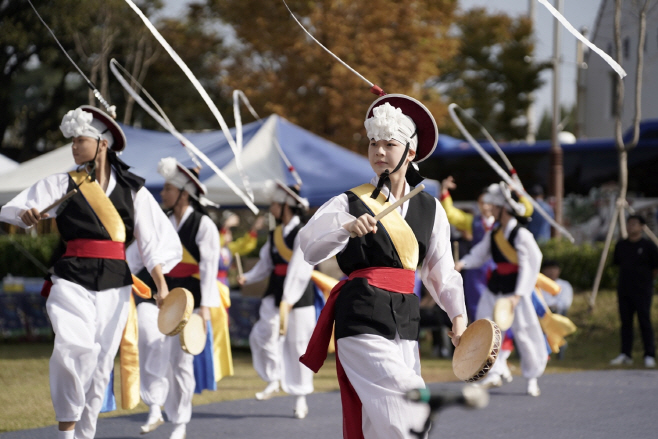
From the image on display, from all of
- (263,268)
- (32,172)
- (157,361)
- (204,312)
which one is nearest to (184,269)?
(204,312)

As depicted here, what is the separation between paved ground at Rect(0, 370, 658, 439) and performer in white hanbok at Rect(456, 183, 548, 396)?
1.01 feet

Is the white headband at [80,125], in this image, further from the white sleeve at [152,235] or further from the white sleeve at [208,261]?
the white sleeve at [208,261]

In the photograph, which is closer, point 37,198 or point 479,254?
point 37,198

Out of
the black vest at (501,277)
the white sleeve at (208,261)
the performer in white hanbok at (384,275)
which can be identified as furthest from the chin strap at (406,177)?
the black vest at (501,277)

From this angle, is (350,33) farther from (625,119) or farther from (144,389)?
(144,389)

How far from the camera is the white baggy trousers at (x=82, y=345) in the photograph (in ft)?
15.7

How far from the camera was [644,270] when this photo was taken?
1034 cm

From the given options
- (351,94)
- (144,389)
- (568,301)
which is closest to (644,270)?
(568,301)

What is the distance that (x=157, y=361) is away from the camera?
6566mm

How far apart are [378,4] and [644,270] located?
1173cm

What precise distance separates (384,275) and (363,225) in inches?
16.6

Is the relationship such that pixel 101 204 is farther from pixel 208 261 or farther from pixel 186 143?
pixel 186 143

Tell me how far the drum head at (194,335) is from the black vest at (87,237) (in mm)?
834

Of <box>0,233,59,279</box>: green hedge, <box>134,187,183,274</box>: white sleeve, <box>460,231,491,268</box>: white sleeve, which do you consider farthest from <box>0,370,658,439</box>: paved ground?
<box>0,233,59,279</box>: green hedge
